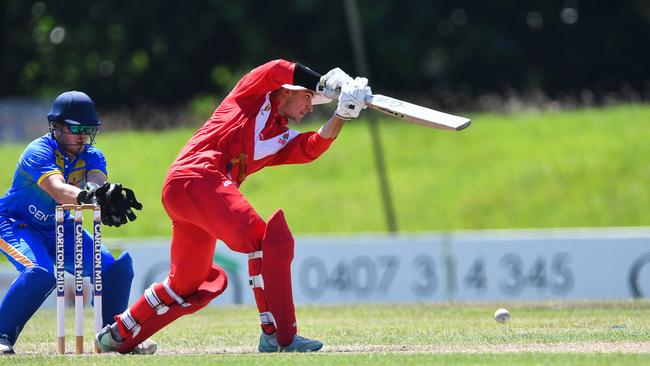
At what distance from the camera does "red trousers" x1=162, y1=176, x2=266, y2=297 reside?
263 inches

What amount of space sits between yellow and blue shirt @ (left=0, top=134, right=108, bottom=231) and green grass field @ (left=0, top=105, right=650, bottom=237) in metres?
13.4

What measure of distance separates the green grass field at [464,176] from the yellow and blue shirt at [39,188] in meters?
13.4

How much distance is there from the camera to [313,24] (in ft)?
101

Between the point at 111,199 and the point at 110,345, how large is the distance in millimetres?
879

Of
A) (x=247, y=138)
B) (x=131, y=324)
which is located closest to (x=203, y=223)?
(x=247, y=138)

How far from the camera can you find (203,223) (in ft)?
22.1

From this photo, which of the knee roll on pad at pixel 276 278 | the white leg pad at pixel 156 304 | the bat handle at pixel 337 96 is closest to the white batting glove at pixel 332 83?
the bat handle at pixel 337 96

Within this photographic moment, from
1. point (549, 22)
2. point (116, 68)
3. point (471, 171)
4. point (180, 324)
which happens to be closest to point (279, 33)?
point (116, 68)

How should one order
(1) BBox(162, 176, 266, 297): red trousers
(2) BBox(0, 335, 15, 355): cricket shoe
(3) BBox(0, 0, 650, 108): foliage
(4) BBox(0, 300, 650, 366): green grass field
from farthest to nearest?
1. (3) BBox(0, 0, 650, 108): foliage
2. (2) BBox(0, 335, 15, 355): cricket shoe
3. (1) BBox(162, 176, 266, 297): red trousers
4. (4) BBox(0, 300, 650, 366): green grass field

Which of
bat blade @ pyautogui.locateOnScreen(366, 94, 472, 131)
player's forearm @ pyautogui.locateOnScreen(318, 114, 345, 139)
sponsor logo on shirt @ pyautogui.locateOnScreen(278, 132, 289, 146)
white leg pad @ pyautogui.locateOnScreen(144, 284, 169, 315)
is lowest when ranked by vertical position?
white leg pad @ pyautogui.locateOnScreen(144, 284, 169, 315)

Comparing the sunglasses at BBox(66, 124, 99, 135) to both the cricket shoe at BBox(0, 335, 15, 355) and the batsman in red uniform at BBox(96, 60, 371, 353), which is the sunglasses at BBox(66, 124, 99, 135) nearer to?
the batsman in red uniform at BBox(96, 60, 371, 353)

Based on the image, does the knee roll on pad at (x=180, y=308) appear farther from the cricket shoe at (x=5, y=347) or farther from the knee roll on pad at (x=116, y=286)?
the cricket shoe at (x=5, y=347)

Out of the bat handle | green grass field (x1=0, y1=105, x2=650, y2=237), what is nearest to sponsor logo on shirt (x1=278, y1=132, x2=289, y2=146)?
the bat handle

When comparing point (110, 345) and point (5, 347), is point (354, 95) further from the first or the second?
point (5, 347)
